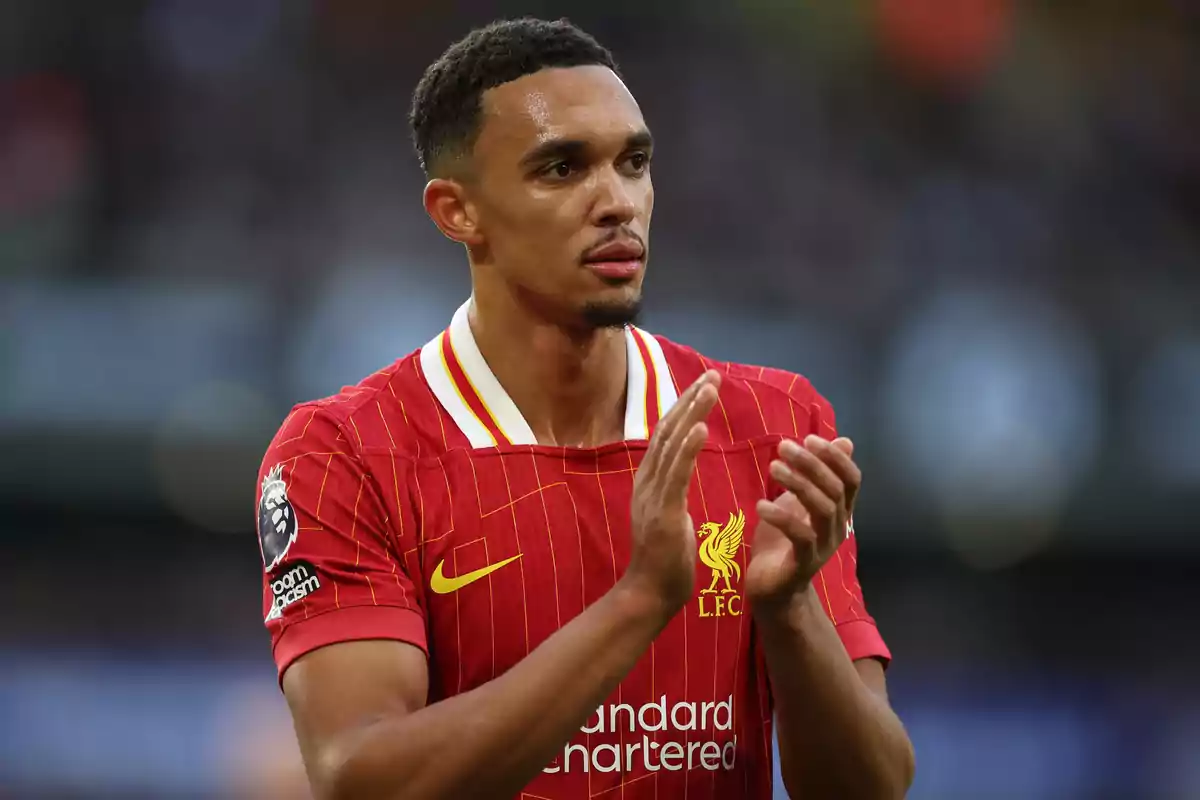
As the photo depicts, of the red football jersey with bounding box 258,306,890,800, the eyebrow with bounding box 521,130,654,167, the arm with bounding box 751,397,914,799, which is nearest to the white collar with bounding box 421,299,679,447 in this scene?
the red football jersey with bounding box 258,306,890,800

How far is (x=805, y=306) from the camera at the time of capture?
752cm

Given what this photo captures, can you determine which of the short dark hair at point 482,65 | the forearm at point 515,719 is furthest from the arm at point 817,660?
the short dark hair at point 482,65

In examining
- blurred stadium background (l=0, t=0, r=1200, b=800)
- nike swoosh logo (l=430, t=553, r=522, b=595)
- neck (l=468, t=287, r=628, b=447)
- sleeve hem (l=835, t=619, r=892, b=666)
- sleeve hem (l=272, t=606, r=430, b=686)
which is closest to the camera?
sleeve hem (l=272, t=606, r=430, b=686)

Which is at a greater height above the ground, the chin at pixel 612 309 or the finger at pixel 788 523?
the chin at pixel 612 309

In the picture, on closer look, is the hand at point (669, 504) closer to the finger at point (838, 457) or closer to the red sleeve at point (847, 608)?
the finger at point (838, 457)

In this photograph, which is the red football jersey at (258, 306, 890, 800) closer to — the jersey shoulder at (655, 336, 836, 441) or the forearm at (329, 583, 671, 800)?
the jersey shoulder at (655, 336, 836, 441)

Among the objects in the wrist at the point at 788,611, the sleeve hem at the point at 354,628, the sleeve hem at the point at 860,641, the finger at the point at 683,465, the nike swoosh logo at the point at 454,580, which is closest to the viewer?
the finger at the point at 683,465

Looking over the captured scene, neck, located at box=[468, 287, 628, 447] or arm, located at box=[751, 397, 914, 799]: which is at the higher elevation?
neck, located at box=[468, 287, 628, 447]

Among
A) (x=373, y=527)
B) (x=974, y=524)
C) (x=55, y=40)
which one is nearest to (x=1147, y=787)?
(x=974, y=524)

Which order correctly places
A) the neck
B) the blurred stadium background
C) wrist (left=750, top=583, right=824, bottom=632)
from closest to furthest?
wrist (left=750, top=583, right=824, bottom=632) → the neck → the blurred stadium background

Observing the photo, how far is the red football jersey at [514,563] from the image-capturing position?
253 cm

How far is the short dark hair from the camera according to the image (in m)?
2.78

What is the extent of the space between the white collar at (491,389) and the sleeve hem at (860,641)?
19.5 inches

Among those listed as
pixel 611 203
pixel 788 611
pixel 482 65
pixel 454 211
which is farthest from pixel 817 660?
pixel 482 65
